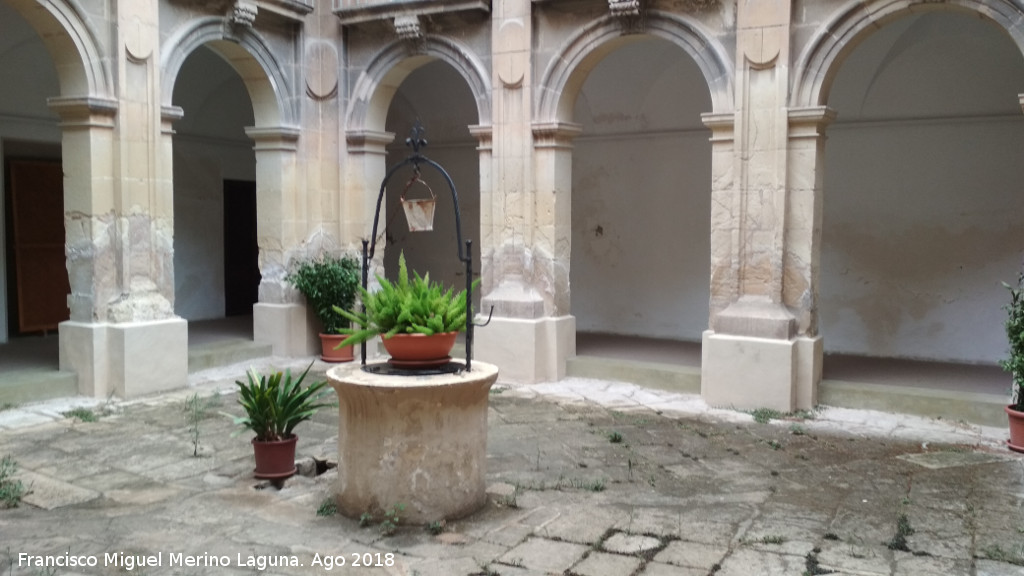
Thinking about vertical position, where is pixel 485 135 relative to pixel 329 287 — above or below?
above

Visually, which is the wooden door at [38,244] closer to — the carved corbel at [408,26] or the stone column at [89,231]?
the stone column at [89,231]

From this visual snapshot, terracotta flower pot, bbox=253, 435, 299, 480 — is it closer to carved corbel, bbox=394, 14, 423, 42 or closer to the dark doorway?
carved corbel, bbox=394, 14, 423, 42

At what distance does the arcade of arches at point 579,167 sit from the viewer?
750 centimetres

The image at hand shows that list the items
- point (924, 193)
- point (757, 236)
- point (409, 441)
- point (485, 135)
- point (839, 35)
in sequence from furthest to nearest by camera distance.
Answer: point (924, 193)
point (485, 135)
point (757, 236)
point (839, 35)
point (409, 441)

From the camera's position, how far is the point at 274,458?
17.1 feet

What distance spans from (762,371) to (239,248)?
323 inches

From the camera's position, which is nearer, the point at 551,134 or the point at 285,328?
the point at 551,134

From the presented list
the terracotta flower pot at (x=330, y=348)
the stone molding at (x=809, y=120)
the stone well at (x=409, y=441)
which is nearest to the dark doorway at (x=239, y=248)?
the terracotta flower pot at (x=330, y=348)

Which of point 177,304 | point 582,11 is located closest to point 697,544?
point 582,11

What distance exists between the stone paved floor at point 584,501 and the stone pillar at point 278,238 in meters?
2.52

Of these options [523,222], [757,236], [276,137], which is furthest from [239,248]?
[757,236]

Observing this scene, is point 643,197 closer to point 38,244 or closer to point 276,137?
point 276,137

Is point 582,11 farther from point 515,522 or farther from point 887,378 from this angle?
point 515,522

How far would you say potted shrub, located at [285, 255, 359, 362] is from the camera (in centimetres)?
950
